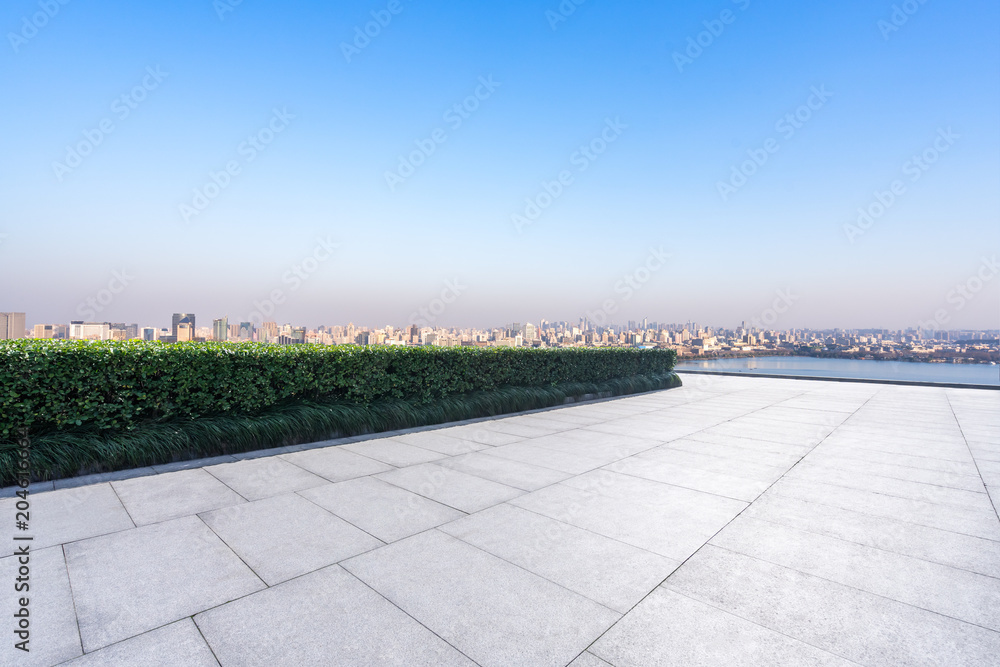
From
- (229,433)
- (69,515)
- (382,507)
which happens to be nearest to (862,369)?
(382,507)

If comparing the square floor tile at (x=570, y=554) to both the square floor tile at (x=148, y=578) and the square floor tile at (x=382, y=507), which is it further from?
the square floor tile at (x=148, y=578)

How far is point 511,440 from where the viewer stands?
6.89 metres

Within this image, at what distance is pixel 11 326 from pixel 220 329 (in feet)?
7.97

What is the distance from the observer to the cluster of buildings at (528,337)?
20.7ft

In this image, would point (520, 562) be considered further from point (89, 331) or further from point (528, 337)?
point (528, 337)

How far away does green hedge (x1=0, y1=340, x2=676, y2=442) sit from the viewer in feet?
15.7

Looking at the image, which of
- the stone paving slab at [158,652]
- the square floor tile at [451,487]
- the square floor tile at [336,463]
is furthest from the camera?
the square floor tile at [336,463]

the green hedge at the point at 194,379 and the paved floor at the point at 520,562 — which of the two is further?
the green hedge at the point at 194,379

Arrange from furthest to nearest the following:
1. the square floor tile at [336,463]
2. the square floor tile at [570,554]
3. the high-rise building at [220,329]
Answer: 1. the high-rise building at [220,329]
2. the square floor tile at [336,463]
3. the square floor tile at [570,554]

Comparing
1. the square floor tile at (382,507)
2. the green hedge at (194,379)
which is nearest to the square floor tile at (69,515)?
the green hedge at (194,379)

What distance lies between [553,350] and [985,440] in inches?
299

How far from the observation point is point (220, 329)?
25.0ft

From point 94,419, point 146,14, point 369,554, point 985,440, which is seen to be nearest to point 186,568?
point 369,554

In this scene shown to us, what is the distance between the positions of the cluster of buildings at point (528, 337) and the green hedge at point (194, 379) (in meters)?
0.78
